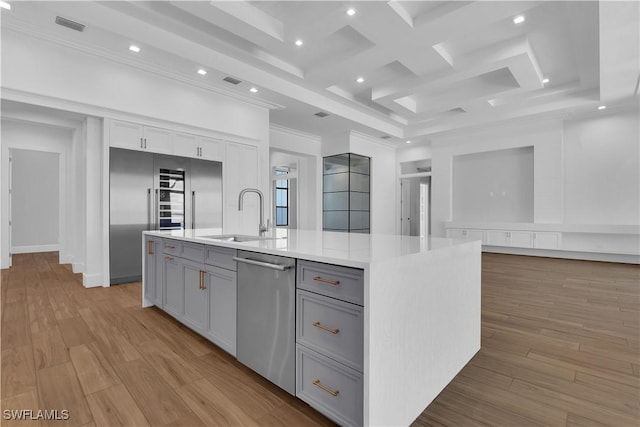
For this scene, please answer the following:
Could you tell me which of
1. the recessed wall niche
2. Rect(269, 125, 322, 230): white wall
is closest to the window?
Rect(269, 125, 322, 230): white wall

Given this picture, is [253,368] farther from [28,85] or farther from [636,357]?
[28,85]

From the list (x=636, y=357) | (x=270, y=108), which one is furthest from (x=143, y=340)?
(x=270, y=108)

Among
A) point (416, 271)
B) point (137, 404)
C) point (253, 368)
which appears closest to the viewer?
point (416, 271)

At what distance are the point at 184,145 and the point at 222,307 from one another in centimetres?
355

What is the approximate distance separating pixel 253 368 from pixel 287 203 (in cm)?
955

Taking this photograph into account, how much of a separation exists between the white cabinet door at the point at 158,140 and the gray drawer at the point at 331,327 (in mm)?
4016

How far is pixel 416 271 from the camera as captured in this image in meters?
1.41

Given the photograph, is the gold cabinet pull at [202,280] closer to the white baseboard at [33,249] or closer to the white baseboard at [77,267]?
the white baseboard at [77,267]

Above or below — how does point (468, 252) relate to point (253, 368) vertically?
above

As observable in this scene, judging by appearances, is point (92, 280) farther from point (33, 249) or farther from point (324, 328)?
point (33, 249)

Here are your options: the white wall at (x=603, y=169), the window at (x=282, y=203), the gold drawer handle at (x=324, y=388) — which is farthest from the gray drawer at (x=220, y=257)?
the window at (x=282, y=203)

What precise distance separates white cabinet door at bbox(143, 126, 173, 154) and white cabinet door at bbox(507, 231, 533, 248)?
716 centimetres

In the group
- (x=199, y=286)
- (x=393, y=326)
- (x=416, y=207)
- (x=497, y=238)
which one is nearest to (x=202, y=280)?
(x=199, y=286)

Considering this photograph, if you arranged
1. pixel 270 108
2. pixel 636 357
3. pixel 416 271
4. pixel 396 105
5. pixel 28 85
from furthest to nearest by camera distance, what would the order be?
pixel 396 105 < pixel 270 108 < pixel 28 85 < pixel 636 357 < pixel 416 271
